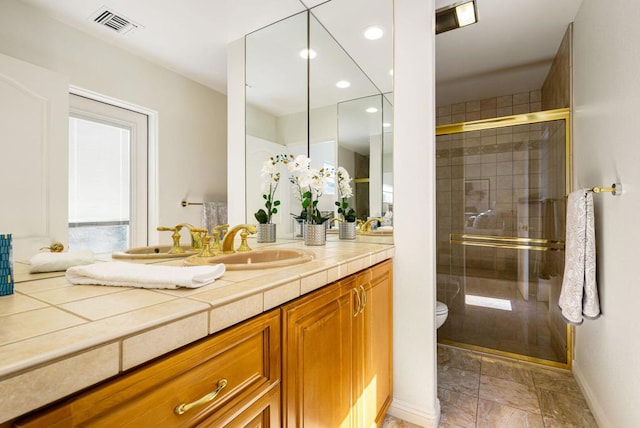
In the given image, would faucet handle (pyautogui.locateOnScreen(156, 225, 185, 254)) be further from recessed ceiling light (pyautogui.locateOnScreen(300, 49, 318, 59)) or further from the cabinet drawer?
recessed ceiling light (pyautogui.locateOnScreen(300, 49, 318, 59))

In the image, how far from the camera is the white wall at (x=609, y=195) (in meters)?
1.25

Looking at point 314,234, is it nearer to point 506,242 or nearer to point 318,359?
point 318,359

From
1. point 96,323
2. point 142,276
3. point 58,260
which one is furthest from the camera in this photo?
point 58,260

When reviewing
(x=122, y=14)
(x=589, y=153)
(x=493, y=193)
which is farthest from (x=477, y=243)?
(x=122, y=14)

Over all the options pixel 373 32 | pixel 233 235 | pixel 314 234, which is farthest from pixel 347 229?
pixel 373 32

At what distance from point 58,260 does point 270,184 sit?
3.42 ft

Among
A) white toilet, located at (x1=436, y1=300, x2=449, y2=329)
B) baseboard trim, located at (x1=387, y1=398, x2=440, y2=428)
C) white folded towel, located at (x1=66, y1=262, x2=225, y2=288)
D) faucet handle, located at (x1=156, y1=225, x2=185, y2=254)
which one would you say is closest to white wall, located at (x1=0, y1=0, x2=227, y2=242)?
faucet handle, located at (x1=156, y1=225, x2=185, y2=254)

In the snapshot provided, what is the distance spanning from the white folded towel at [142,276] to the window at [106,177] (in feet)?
0.59

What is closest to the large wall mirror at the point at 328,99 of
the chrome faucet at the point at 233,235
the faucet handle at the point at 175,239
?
the chrome faucet at the point at 233,235

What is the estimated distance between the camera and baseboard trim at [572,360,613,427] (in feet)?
5.04

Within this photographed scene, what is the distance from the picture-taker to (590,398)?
1.74 m

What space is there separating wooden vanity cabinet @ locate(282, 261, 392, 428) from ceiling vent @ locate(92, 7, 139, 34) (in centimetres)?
101

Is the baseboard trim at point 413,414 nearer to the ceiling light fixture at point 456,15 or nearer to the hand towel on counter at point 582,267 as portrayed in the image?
the hand towel on counter at point 582,267

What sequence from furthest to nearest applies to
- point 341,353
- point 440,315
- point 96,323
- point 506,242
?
point 506,242 → point 440,315 → point 341,353 → point 96,323
